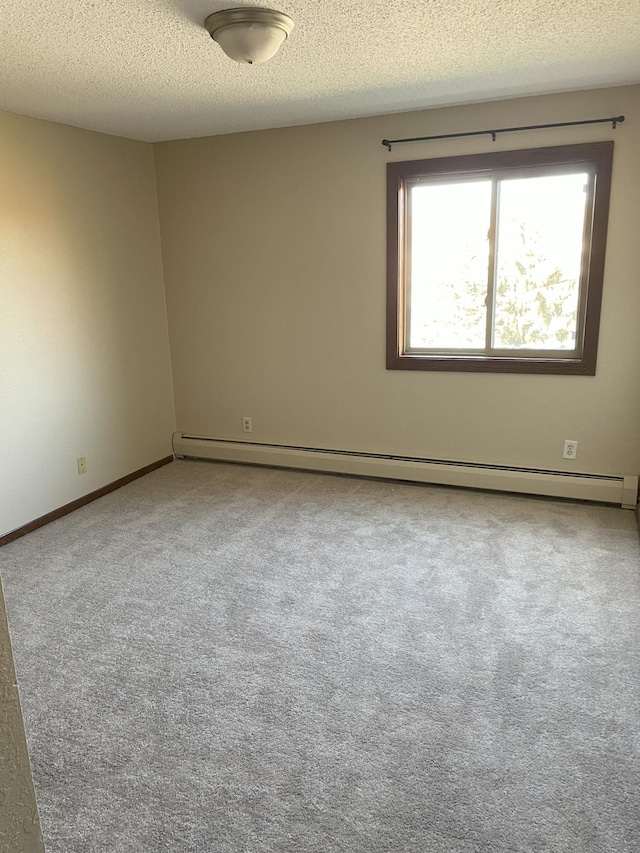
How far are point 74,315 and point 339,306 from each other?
5.52 ft

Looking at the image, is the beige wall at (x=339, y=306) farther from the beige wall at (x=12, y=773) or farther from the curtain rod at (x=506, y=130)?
the beige wall at (x=12, y=773)

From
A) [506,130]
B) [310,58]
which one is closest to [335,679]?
[310,58]

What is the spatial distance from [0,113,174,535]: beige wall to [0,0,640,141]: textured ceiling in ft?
1.05

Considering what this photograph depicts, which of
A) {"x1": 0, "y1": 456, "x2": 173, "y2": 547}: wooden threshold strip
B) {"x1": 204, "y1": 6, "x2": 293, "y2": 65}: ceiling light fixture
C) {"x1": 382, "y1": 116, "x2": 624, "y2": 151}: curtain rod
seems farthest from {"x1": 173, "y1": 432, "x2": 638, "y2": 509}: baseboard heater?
{"x1": 204, "y1": 6, "x2": 293, "y2": 65}: ceiling light fixture

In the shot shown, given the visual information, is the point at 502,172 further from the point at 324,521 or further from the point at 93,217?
the point at 93,217

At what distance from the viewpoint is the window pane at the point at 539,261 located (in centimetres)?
351

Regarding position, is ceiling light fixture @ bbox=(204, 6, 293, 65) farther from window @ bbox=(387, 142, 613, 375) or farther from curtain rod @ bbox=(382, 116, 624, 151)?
window @ bbox=(387, 142, 613, 375)

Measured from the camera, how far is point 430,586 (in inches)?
110

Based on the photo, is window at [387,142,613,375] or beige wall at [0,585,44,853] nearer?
beige wall at [0,585,44,853]

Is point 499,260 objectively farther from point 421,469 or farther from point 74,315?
point 74,315

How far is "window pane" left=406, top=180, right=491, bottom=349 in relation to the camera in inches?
147

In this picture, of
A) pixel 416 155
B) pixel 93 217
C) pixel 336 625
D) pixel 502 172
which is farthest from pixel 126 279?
pixel 336 625

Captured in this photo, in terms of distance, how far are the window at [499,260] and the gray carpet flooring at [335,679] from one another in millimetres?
990

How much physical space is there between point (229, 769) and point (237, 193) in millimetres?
3548
